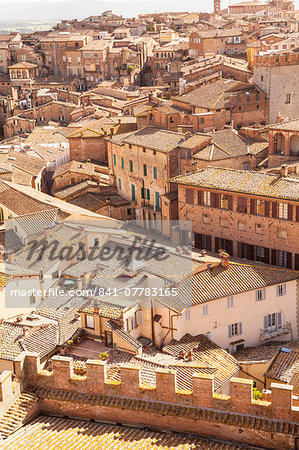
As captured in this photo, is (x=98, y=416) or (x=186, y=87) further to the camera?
(x=186, y=87)

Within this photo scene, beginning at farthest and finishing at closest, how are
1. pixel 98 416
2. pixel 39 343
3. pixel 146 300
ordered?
pixel 146 300
pixel 39 343
pixel 98 416

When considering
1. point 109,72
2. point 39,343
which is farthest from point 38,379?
point 109,72

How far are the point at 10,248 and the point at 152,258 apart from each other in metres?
9.61

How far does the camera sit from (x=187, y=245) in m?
38.4

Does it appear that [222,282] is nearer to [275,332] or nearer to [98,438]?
[275,332]

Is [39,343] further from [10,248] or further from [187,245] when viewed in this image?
[187,245]

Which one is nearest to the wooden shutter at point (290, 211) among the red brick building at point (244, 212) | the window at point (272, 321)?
the red brick building at point (244, 212)

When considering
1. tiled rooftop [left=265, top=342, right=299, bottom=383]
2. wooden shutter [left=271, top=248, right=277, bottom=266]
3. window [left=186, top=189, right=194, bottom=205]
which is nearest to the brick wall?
tiled rooftop [left=265, top=342, right=299, bottom=383]

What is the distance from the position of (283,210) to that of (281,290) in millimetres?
4873

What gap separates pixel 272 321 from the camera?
103 feet

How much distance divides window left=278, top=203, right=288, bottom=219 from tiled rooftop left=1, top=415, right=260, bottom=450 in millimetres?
20123

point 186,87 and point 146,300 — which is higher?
point 186,87

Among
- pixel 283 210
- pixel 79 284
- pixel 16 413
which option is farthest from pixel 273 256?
pixel 16 413

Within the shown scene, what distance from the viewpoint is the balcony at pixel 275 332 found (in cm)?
3121
